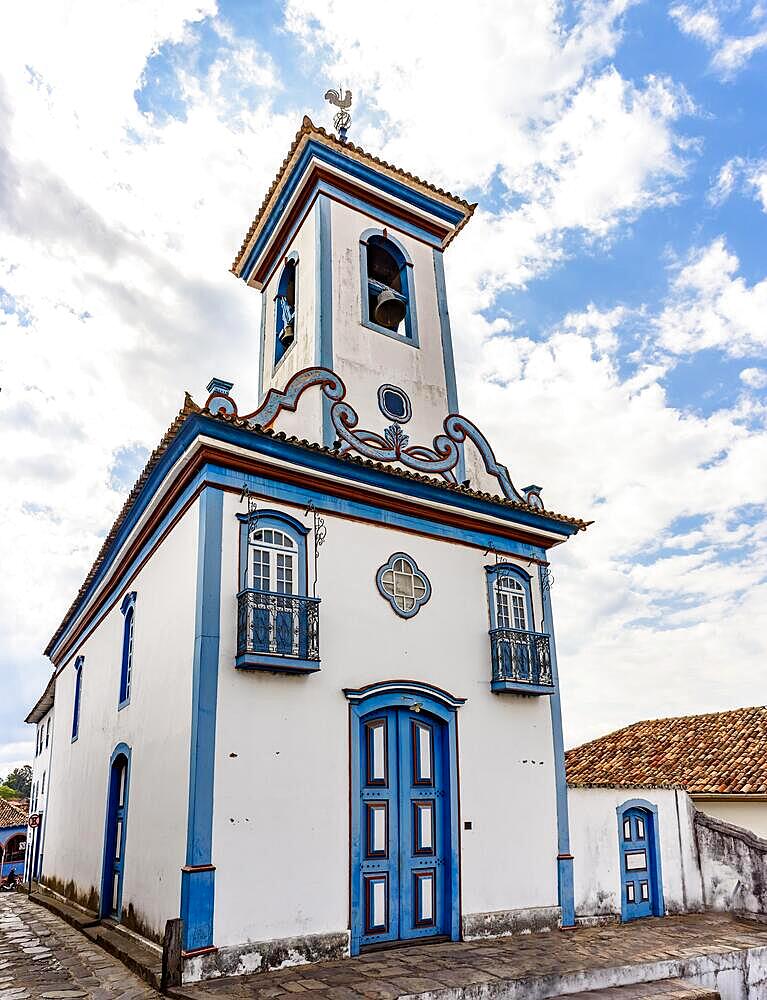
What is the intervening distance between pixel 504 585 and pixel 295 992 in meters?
5.69

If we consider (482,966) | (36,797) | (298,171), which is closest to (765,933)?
(482,966)

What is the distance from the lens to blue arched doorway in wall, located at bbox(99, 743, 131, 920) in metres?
10.3

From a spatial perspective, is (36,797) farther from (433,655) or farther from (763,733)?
(763,733)

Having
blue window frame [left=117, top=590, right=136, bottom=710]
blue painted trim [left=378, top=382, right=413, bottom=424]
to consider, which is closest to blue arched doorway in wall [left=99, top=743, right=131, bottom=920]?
blue window frame [left=117, top=590, right=136, bottom=710]

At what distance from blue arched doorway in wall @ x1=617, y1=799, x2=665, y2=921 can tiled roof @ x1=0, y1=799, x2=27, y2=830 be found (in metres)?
32.2

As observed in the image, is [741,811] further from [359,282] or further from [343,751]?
[359,282]

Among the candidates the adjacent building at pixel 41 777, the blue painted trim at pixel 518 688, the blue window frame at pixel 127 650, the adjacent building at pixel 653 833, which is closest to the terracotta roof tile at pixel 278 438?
the blue window frame at pixel 127 650

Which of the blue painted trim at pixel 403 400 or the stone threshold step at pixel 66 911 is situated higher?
the blue painted trim at pixel 403 400

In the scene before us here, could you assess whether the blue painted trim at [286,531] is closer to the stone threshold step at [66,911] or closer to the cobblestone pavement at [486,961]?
the cobblestone pavement at [486,961]

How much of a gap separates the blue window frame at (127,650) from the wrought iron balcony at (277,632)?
3649 mm

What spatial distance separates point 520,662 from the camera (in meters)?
10.4

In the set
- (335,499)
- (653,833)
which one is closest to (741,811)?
(653,833)

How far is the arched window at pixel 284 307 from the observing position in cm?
1283

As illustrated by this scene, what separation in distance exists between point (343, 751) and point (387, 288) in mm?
7109
